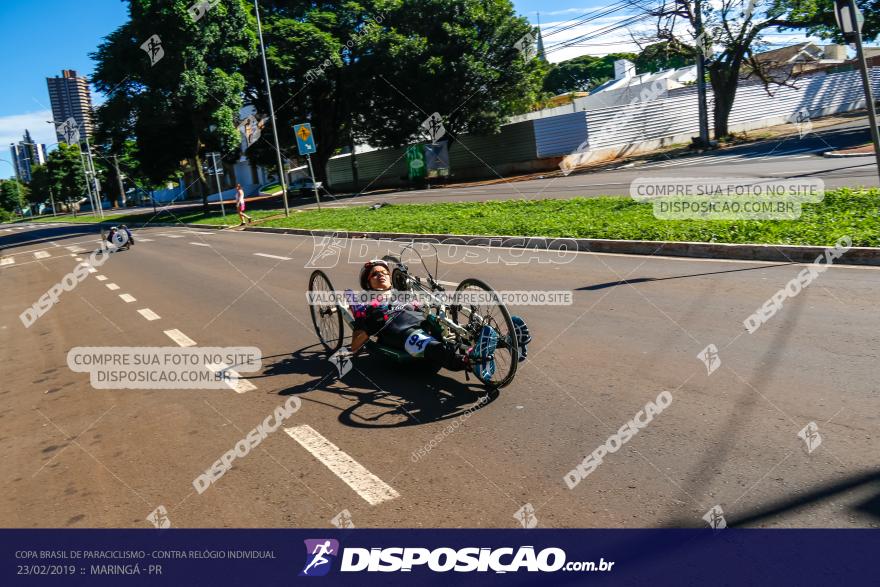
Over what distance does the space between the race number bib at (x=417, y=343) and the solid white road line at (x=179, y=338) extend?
3.75 metres

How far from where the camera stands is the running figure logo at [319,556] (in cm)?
326

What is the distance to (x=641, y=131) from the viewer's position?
124 feet

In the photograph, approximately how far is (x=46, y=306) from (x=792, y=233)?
1305 centimetres

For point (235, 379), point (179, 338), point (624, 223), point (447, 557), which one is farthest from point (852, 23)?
point (179, 338)

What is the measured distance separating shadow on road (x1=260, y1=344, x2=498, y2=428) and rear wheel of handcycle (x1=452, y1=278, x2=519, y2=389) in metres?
0.21

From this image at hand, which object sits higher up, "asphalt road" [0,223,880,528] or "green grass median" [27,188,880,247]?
"green grass median" [27,188,880,247]

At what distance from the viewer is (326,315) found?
6922 mm

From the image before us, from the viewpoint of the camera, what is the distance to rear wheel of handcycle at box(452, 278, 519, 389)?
512cm

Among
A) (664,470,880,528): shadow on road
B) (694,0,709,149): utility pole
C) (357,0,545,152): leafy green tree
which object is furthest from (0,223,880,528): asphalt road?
(357,0,545,152): leafy green tree

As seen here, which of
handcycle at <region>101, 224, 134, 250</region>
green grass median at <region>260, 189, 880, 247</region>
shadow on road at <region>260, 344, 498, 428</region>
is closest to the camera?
shadow on road at <region>260, 344, 498, 428</region>

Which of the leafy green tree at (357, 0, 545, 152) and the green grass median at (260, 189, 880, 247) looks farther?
the leafy green tree at (357, 0, 545, 152)

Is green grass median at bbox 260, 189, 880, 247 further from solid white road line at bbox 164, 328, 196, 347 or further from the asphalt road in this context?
solid white road line at bbox 164, 328, 196, 347

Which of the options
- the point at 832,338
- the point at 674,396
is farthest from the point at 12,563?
the point at 832,338

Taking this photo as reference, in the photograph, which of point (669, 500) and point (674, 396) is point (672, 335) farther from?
point (669, 500)
